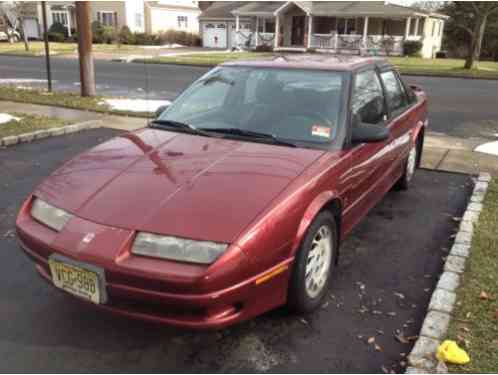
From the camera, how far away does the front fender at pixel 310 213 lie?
2.81 meters

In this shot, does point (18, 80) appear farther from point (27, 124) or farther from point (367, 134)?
point (367, 134)

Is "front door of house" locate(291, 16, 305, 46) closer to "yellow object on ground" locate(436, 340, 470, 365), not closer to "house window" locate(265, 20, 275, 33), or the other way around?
"house window" locate(265, 20, 275, 33)

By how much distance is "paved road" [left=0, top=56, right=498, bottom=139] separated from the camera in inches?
396

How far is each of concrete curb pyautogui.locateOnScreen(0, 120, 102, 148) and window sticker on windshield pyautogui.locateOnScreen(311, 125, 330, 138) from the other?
5.63 m

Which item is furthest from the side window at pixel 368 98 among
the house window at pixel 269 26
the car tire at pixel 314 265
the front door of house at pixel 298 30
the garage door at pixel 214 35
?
the garage door at pixel 214 35

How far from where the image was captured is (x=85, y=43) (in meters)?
11.5

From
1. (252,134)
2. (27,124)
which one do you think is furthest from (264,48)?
(252,134)

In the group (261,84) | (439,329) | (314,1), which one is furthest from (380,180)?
(314,1)

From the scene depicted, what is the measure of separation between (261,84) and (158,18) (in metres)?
46.3

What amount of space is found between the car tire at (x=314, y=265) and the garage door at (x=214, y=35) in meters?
41.3

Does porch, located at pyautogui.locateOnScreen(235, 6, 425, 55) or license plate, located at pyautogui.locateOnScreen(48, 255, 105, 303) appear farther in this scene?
porch, located at pyautogui.locateOnScreen(235, 6, 425, 55)

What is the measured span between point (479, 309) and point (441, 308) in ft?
0.85

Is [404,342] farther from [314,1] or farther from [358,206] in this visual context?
[314,1]

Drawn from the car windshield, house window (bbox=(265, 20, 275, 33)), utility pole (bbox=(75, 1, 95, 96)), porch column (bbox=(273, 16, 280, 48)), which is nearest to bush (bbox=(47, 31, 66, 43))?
house window (bbox=(265, 20, 275, 33))
